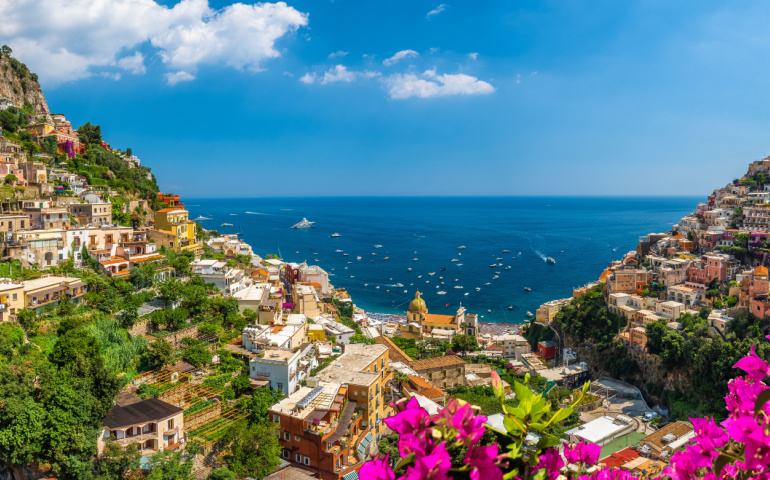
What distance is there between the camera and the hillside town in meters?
13.3

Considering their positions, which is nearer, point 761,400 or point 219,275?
point 761,400

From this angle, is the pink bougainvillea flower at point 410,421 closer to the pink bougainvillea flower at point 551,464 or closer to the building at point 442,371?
the pink bougainvillea flower at point 551,464

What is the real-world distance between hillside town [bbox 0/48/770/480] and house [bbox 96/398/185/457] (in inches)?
1.6

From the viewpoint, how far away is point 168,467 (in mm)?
12133

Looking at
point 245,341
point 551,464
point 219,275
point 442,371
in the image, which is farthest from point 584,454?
point 219,275

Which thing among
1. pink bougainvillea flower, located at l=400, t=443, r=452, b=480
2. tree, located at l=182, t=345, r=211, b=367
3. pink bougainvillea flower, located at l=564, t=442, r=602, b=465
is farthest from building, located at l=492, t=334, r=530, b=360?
pink bougainvillea flower, located at l=400, t=443, r=452, b=480

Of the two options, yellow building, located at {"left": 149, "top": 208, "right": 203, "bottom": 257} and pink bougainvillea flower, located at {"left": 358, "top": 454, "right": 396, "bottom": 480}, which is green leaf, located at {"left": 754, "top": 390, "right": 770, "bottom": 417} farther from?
yellow building, located at {"left": 149, "top": 208, "right": 203, "bottom": 257}

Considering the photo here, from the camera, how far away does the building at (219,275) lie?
2447 cm

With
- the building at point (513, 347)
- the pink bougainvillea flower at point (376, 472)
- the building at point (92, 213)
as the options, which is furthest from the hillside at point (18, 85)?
the pink bougainvillea flower at point (376, 472)

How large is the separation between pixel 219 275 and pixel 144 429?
12.1 metres

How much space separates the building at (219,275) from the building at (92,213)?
5848mm

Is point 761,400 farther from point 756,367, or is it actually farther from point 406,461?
point 406,461

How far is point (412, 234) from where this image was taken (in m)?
98.0

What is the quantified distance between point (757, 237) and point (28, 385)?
4204 centimetres
